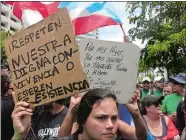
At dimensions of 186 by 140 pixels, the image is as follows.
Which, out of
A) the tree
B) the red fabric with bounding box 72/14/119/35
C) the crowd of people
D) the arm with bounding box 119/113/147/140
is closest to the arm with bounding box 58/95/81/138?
the crowd of people

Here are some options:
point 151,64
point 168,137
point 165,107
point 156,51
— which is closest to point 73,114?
point 168,137

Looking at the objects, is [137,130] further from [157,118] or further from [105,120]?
[157,118]

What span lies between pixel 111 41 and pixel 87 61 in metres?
0.24

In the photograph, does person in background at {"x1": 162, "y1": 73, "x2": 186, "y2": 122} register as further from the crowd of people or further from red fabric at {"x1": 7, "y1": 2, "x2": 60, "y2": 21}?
red fabric at {"x1": 7, "y1": 2, "x2": 60, "y2": 21}

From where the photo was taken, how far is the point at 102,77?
10.5ft

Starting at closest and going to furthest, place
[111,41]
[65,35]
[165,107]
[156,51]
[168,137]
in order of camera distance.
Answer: [65,35] → [111,41] → [168,137] → [165,107] → [156,51]

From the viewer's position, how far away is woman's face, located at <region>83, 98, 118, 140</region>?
2.37 m

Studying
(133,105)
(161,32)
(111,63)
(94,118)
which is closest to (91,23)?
(111,63)

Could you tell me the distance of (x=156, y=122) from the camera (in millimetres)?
4188

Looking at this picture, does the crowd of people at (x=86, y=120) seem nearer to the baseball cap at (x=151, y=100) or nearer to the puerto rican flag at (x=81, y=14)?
the baseball cap at (x=151, y=100)

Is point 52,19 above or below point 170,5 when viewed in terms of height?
below

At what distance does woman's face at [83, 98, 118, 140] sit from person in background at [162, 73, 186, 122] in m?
2.75

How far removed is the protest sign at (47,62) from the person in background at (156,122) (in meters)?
1.57

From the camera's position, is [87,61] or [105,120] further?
A: [87,61]
